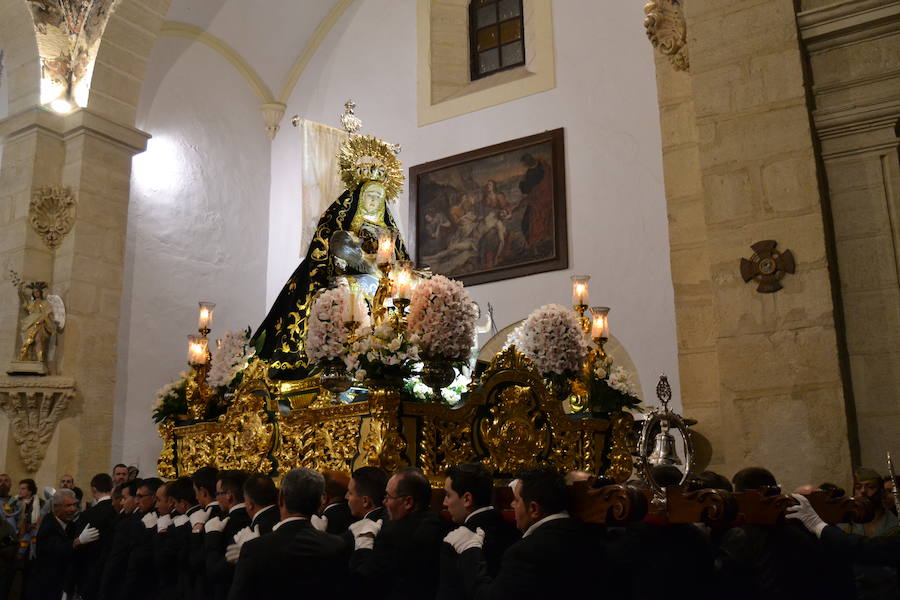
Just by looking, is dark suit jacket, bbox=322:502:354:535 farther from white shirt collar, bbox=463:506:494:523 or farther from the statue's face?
the statue's face

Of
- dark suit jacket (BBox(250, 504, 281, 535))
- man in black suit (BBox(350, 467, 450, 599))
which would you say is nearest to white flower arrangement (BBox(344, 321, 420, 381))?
dark suit jacket (BBox(250, 504, 281, 535))

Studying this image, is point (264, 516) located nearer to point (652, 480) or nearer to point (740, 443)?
point (652, 480)

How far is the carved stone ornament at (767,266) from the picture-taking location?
5461mm

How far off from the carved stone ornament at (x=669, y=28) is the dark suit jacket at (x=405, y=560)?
4.95 m

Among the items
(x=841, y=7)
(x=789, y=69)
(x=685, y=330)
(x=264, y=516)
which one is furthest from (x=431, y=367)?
(x=841, y=7)

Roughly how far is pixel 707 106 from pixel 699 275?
4.78 feet

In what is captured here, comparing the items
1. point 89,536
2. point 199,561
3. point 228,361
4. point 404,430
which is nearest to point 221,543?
point 199,561

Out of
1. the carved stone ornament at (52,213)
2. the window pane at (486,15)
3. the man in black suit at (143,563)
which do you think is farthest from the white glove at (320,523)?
the window pane at (486,15)

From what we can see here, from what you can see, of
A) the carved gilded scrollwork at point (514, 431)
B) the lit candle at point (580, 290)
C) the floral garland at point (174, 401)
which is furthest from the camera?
the floral garland at point (174, 401)

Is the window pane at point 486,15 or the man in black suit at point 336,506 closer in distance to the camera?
the man in black suit at point 336,506

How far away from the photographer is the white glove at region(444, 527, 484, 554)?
10.7 ft

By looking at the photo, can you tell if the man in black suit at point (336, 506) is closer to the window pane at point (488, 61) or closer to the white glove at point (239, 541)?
the white glove at point (239, 541)

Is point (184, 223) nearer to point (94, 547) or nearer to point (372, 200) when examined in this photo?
point (372, 200)

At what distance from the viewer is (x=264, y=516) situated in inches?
152
